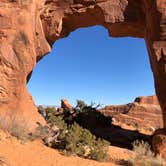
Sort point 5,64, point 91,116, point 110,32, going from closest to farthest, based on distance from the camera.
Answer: point 5,64 < point 110,32 < point 91,116

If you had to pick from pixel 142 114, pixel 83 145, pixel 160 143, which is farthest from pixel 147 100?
pixel 83 145

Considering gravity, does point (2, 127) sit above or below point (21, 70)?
below

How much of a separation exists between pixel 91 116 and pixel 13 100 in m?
7.15

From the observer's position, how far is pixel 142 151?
8297mm

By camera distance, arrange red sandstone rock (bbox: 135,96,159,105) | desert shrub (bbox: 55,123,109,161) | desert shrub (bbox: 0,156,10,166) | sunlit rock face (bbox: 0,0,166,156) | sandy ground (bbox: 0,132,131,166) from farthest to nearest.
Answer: red sandstone rock (bbox: 135,96,159,105)
sunlit rock face (bbox: 0,0,166,156)
desert shrub (bbox: 55,123,109,161)
sandy ground (bbox: 0,132,131,166)
desert shrub (bbox: 0,156,10,166)

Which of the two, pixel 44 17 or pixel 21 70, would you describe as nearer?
pixel 21 70

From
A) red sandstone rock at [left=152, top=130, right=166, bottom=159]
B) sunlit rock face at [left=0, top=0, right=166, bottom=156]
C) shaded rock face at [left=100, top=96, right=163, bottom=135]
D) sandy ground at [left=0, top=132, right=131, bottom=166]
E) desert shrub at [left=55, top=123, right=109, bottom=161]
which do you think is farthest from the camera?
shaded rock face at [left=100, top=96, right=163, bottom=135]

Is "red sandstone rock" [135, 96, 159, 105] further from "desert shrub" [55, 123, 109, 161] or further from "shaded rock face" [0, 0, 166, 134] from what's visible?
"desert shrub" [55, 123, 109, 161]

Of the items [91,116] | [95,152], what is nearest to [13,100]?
[95,152]

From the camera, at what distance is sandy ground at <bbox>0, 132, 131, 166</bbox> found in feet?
22.6

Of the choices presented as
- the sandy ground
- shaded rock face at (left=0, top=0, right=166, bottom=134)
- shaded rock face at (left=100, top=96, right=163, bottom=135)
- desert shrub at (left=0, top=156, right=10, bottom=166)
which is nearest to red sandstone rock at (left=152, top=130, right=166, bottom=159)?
shaded rock face at (left=0, top=0, right=166, bottom=134)

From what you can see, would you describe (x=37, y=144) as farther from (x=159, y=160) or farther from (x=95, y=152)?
(x=159, y=160)

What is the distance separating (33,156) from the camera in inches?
287

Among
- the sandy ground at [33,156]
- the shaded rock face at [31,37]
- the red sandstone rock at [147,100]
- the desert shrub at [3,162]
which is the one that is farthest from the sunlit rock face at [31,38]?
the red sandstone rock at [147,100]
